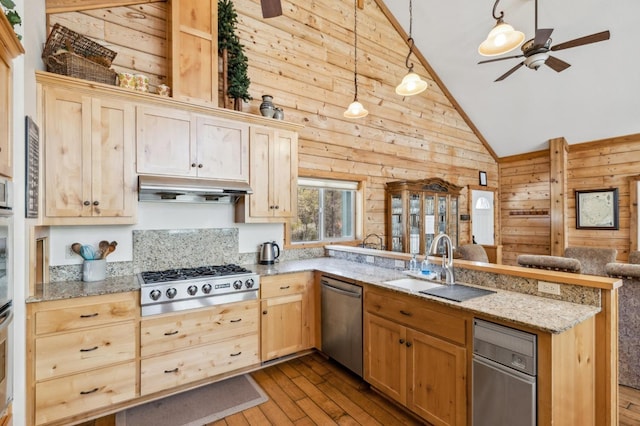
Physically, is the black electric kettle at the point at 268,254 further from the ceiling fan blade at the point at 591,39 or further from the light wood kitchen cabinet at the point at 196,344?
the ceiling fan blade at the point at 591,39

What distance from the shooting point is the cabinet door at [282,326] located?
289 cm

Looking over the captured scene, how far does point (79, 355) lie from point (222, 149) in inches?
76.2

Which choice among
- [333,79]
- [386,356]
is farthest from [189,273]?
[333,79]

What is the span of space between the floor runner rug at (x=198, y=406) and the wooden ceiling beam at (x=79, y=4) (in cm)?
336

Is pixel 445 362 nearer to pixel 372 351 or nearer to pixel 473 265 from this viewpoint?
pixel 372 351

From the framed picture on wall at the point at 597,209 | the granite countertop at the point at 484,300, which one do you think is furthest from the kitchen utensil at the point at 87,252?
the framed picture on wall at the point at 597,209

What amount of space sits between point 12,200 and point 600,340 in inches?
134

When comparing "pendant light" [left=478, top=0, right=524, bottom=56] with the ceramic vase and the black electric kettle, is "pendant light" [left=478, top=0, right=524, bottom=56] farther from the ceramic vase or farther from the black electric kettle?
the black electric kettle

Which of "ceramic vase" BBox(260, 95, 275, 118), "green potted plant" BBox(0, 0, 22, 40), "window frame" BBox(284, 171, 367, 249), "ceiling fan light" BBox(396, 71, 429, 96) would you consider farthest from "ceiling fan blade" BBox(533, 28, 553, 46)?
"green potted plant" BBox(0, 0, 22, 40)

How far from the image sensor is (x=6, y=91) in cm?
160

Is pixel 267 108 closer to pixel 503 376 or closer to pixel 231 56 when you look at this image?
pixel 231 56

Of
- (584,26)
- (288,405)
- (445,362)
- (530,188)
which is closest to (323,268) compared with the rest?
(288,405)

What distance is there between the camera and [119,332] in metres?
2.25

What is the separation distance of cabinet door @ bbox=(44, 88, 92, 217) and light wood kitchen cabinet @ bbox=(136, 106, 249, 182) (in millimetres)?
365
